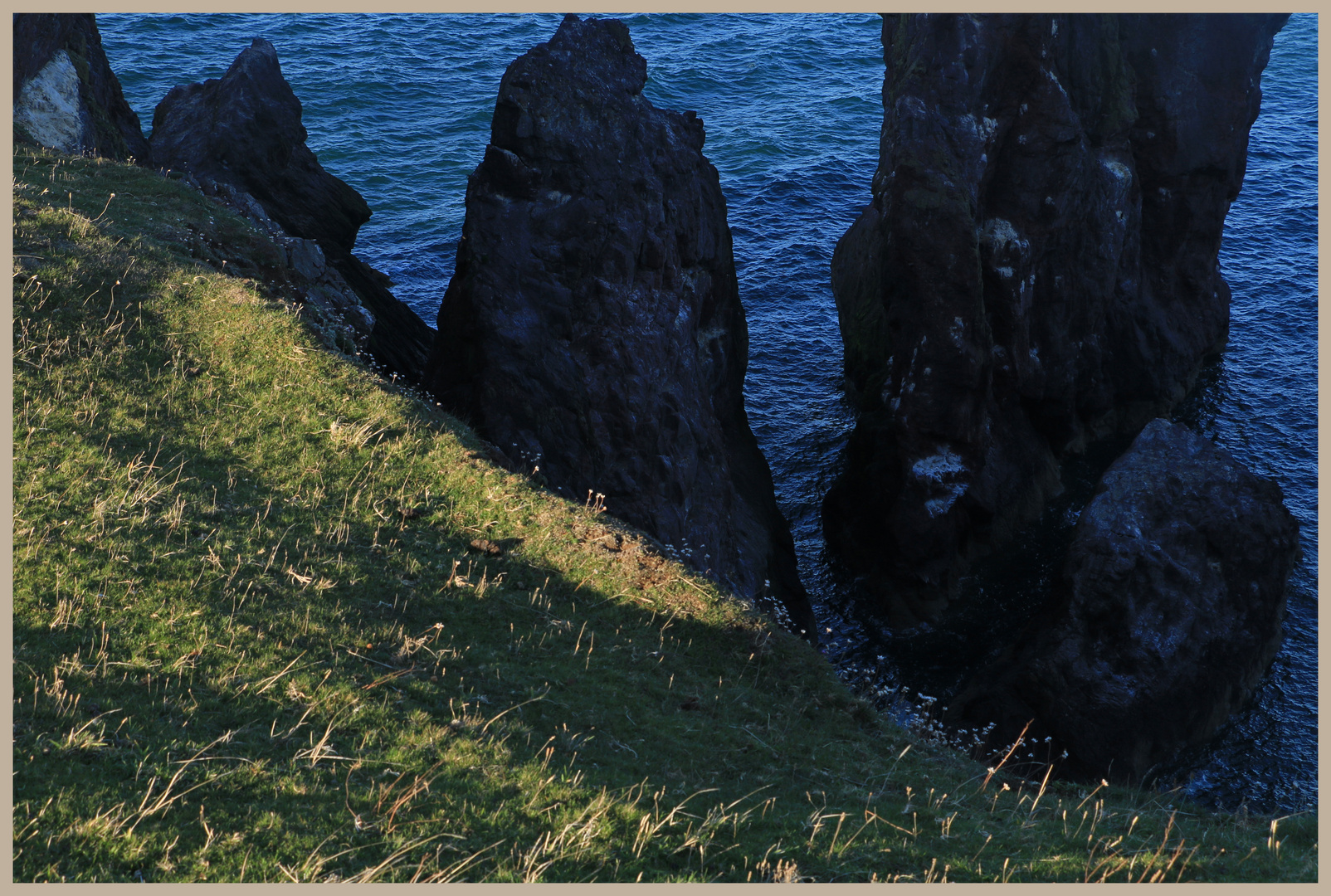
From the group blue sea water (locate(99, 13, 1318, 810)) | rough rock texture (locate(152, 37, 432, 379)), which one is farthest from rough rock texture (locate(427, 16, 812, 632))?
rough rock texture (locate(152, 37, 432, 379))

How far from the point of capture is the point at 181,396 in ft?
64.1

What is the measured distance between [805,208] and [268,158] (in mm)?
32378

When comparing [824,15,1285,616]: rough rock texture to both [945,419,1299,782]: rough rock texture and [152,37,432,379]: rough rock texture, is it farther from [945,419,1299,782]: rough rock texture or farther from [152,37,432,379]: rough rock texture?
[152,37,432,379]: rough rock texture

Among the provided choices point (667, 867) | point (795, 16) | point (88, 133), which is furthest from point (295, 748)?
point (795, 16)

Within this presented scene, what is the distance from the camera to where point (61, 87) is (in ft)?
107

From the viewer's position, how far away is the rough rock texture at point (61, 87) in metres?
31.4

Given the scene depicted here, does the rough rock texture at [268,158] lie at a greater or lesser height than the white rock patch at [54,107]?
lesser

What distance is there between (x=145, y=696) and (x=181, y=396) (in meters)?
9.21

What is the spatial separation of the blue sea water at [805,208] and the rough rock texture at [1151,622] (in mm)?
1522

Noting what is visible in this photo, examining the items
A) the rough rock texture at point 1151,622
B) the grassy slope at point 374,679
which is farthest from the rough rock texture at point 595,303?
the rough rock texture at point 1151,622

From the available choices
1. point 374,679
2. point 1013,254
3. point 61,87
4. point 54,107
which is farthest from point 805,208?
point 374,679

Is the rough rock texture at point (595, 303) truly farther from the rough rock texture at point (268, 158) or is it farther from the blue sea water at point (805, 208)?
the rough rock texture at point (268, 158)

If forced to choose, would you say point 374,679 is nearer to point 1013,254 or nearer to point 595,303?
point 595,303

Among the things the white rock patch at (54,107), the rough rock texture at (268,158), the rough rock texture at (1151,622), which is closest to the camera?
the rough rock texture at (1151,622)
